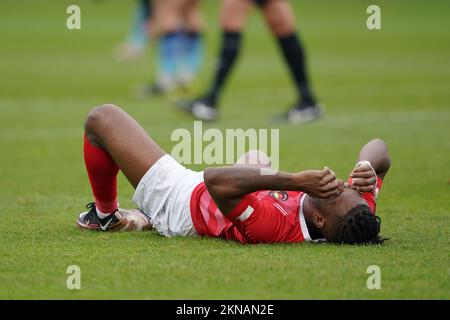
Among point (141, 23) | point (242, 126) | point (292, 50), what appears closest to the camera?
point (242, 126)

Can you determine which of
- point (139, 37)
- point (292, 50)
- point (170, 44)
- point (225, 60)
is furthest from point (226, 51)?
point (139, 37)

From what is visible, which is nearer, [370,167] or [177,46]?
[370,167]

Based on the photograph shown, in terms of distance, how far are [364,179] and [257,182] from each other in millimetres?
705

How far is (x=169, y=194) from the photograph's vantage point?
6102mm

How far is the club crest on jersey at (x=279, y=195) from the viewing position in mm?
5945

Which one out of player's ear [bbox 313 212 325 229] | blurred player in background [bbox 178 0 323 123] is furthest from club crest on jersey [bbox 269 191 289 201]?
blurred player in background [bbox 178 0 323 123]

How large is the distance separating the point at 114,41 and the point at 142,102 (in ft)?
32.3

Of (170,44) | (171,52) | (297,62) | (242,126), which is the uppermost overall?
(170,44)

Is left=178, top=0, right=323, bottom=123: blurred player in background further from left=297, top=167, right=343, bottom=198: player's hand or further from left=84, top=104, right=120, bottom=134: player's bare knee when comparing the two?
left=297, top=167, right=343, bottom=198: player's hand

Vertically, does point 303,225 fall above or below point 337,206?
below

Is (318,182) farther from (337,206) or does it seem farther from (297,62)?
(297,62)

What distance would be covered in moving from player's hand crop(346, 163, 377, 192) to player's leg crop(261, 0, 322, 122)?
245 inches

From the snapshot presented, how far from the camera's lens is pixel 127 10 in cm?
3269

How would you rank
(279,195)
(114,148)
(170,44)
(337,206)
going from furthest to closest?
(170,44), (114,148), (279,195), (337,206)
